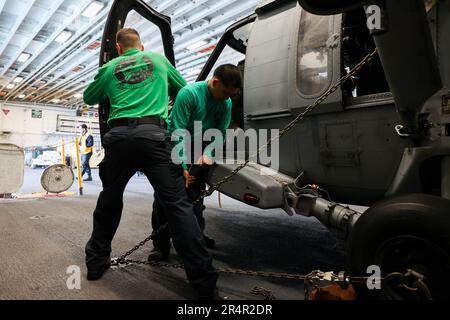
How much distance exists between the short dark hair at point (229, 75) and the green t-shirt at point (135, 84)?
0.38 meters

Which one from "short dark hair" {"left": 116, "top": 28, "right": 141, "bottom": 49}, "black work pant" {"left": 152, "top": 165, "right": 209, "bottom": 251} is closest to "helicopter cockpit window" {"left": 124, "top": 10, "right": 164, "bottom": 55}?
"short dark hair" {"left": 116, "top": 28, "right": 141, "bottom": 49}

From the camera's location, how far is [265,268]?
2.29 meters

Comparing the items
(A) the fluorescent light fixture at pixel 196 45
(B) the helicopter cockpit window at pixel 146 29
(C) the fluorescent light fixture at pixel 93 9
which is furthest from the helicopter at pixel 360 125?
(A) the fluorescent light fixture at pixel 196 45

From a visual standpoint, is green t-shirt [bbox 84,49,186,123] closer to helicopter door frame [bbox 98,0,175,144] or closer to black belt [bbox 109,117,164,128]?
black belt [bbox 109,117,164,128]

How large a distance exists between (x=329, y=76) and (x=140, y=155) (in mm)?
1351

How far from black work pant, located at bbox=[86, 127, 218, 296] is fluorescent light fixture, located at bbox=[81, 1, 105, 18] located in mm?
6470

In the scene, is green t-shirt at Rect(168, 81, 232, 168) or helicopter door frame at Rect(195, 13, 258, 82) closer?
green t-shirt at Rect(168, 81, 232, 168)

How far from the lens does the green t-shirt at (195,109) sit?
2.11 metres

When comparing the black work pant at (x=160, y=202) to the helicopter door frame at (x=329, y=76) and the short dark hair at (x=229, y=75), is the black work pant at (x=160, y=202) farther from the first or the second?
the helicopter door frame at (x=329, y=76)

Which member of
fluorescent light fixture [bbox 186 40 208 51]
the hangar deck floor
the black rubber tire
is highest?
fluorescent light fixture [bbox 186 40 208 51]

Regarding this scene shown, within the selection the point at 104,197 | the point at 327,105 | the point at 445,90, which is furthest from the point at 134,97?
the point at 445,90

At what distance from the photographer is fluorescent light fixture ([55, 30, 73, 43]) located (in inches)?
347

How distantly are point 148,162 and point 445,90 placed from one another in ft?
5.18
